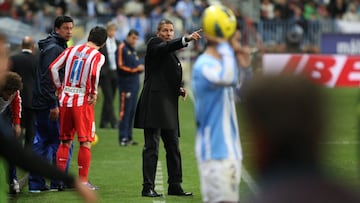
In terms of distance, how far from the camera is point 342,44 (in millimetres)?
33344

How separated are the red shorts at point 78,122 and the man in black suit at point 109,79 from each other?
6.64 metres

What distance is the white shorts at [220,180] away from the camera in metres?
7.16

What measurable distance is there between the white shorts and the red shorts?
4.76 metres

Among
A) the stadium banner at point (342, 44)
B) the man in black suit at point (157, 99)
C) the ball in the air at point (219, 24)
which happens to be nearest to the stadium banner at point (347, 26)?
the stadium banner at point (342, 44)

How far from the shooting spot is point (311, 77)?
4.11 metres

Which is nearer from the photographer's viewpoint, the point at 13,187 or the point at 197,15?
the point at 13,187

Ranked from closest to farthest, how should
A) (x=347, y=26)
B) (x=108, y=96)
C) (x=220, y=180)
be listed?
(x=220, y=180), (x=108, y=96), (x=347, y=26)

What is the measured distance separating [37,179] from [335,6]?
28.6 meters

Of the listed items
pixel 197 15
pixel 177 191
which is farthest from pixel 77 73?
pixel 197 15

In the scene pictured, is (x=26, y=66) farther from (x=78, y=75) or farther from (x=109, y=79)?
(x=109, y=79)

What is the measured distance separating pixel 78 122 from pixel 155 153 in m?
0.98

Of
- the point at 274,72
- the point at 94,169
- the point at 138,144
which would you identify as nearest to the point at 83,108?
the point at 94,169

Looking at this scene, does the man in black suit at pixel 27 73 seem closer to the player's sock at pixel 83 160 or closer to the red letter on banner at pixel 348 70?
the player's sock at pixel 83 160

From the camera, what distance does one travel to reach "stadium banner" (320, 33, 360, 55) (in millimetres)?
33219
